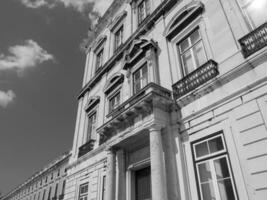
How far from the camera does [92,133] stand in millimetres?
13078

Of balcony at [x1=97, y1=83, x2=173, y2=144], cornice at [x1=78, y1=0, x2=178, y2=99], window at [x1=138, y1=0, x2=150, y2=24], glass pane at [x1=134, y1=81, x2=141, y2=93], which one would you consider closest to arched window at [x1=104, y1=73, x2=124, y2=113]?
glass pane at [x1=134, y1=81, x2=141, y2=93]

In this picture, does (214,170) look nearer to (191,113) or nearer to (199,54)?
(191,113)

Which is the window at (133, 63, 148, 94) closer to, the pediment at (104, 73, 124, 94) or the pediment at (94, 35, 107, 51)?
the pediment at (104, 73, 124, 94)

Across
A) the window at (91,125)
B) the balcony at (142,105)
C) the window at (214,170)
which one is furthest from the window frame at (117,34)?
the window at (214,170)

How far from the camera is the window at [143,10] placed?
41.5 feet

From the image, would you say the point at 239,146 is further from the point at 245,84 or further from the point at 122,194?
the point at 122,194

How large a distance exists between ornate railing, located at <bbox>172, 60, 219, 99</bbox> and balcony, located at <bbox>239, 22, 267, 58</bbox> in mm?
929

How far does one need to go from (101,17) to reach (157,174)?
575 inches

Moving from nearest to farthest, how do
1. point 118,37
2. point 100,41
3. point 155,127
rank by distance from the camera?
point 155,127
point 118,37
point 100,41

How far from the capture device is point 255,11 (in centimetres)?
→ 630

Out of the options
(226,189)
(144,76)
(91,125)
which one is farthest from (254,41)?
(91,125)

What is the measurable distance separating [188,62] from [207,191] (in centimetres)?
459

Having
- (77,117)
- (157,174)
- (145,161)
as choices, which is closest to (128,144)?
(145,161)

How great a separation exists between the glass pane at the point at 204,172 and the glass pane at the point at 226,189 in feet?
1.21
